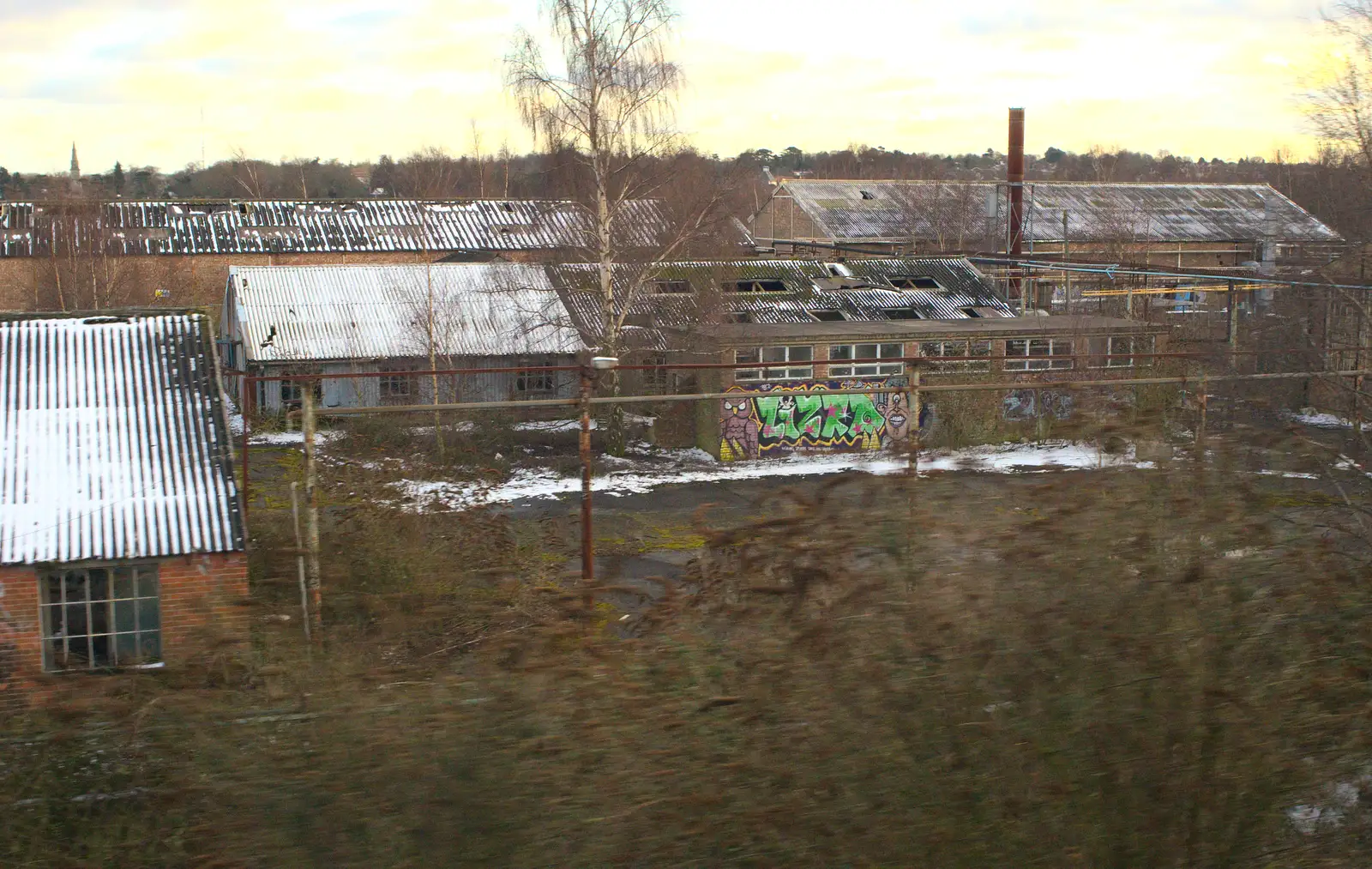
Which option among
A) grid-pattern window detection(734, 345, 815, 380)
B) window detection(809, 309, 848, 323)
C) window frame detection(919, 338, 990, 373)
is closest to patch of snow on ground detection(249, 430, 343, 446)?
grid-pattern window detection(734, 345, 815, 380)

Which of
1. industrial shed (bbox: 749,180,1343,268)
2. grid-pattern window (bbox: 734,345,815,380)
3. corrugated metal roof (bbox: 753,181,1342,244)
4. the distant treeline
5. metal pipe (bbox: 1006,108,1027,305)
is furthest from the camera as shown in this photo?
the distant treeline

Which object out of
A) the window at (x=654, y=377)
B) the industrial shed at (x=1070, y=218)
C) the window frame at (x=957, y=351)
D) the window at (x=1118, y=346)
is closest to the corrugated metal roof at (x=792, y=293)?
the window at (x=654, y=377)

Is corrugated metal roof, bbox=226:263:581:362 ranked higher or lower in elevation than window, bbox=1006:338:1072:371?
higher

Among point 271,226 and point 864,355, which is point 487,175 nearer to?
point 271,226

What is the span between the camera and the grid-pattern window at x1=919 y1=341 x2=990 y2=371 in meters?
21.8

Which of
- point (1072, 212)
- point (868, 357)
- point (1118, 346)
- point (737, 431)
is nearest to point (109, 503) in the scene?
point (737, 431)

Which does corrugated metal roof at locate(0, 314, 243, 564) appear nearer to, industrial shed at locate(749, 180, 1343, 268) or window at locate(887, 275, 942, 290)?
window at locate(887, 275, 942, 290)

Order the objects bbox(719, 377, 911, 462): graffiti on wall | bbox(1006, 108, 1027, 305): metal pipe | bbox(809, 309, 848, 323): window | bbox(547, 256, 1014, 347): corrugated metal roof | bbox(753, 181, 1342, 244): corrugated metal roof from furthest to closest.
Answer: bbox(753, 181, 1342, 244): corrugated metal roof, bbox(1006, 108, 1027, 305): metal pipe, bbox(809, 309, 848, 323): window, bbox(547, 256, 1014, 347): corrugated metal roof, bbox(719, 377, 911, 462): graffiti on wall

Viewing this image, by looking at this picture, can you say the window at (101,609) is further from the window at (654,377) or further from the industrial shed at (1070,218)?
the industrial shed at (1070,218)

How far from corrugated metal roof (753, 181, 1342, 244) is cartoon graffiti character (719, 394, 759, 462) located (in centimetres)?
2308

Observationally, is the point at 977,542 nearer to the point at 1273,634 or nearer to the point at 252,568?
the point at 1273,634

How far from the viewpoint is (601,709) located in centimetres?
289

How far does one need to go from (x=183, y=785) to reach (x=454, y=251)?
36.7 metres

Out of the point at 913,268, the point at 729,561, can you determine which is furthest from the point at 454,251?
the point at 729,561
